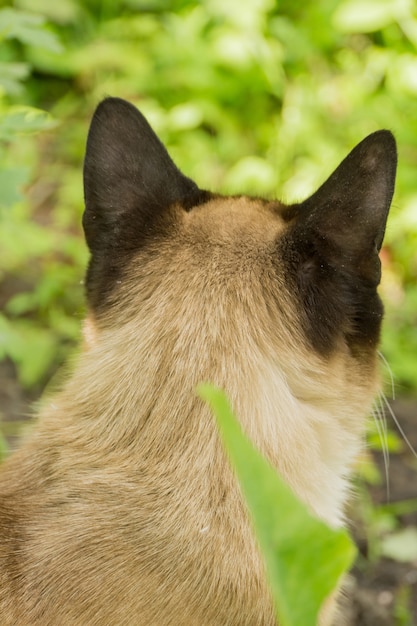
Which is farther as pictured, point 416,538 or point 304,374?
point 416,538

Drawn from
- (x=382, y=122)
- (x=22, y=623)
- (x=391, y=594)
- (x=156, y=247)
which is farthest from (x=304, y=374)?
(x=382, y=122)

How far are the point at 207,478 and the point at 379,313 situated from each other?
0.61 meters

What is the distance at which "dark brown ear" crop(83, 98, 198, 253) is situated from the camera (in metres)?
1.96

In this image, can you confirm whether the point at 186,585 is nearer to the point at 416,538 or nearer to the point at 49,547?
the point at 49,547

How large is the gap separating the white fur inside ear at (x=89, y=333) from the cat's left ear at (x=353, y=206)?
0.56 m

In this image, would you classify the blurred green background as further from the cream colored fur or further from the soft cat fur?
the cream colored fur

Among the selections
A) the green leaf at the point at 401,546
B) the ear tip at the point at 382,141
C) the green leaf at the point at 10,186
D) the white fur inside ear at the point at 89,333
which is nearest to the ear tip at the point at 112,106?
the green leaf at the point at 10,186

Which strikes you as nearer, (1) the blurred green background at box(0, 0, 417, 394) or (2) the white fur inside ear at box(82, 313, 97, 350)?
(2) the white fur inside ear at box(82, 313, 97, 350)

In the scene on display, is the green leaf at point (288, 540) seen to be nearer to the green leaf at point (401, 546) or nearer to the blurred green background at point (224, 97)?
the green leaf at point (401, 546)

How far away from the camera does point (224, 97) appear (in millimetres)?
4816

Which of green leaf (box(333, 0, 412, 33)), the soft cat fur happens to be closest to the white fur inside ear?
the soft cat fur

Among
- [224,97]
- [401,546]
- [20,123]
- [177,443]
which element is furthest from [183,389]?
[224,97]

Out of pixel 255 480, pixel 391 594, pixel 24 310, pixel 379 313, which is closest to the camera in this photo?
pixel 255 480

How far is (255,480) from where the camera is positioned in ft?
2.98
